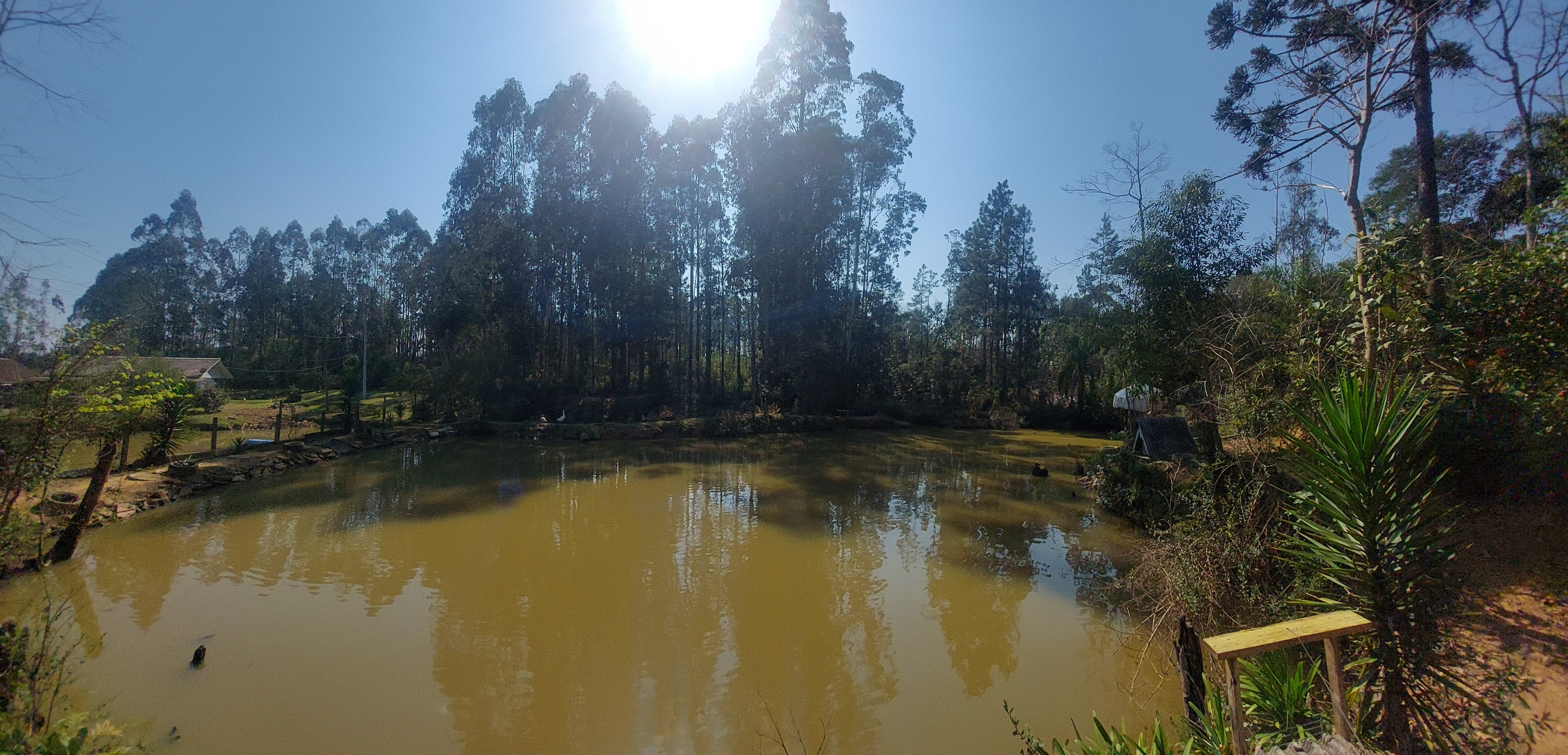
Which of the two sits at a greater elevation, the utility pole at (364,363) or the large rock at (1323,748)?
the utility pole at (364,363)

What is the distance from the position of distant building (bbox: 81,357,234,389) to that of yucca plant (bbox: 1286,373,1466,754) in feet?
50.6

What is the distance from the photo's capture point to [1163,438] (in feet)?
33.3

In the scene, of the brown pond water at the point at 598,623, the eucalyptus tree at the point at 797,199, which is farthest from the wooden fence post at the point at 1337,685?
the eucalyptus tree at the point at 797,199

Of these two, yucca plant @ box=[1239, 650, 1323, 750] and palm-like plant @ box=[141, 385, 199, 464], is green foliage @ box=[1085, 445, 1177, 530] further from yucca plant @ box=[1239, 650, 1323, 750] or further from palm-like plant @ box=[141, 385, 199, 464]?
palm-like plant @ box=[141, 385, 199, 464]

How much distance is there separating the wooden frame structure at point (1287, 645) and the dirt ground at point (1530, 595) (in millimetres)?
1363

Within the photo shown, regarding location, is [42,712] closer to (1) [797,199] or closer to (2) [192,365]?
(1) [797,199]

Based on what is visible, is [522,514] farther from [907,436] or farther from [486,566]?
[907,436]

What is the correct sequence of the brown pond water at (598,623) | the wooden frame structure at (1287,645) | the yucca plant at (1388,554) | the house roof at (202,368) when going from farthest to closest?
1. the house roof at (202,368)
2. the brown pond water at (598,623)
3. the yucca plant at (1388,554)
4. the wooden frame structure at (1287,645)

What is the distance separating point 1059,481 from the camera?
44.3ft

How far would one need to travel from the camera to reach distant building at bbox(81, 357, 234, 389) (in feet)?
38.9

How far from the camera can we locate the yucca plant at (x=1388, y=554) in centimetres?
275

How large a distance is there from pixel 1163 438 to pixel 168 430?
1858 cm

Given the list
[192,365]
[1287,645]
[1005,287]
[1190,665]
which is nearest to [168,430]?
[1190,665]

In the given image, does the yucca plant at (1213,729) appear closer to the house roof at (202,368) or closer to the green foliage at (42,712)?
the green foliage at (42,712)
